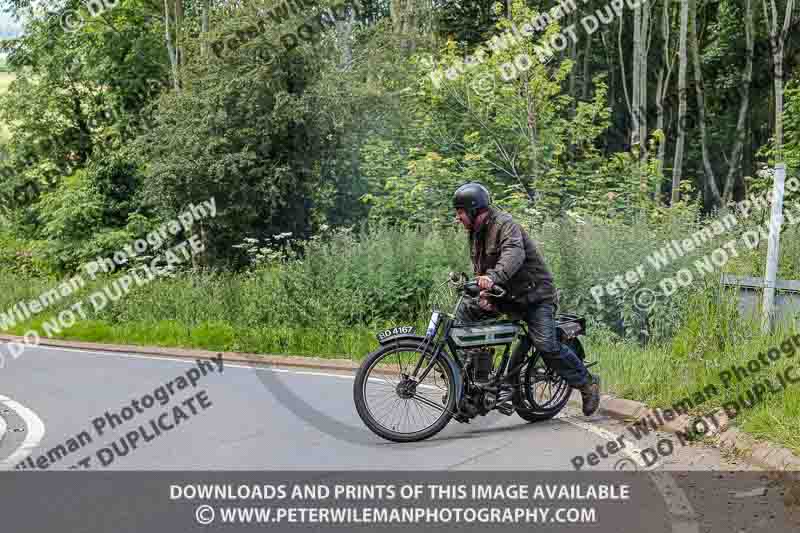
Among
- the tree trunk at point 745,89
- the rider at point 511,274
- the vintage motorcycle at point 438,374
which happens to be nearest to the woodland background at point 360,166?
the tree trunk at point 745,89

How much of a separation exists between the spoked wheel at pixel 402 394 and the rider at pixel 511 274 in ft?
1.24

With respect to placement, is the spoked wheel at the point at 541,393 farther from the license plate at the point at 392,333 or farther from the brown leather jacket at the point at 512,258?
the license plate at the point at 392,333

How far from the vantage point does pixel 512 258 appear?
24.9 feet

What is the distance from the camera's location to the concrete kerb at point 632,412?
22.2 feet

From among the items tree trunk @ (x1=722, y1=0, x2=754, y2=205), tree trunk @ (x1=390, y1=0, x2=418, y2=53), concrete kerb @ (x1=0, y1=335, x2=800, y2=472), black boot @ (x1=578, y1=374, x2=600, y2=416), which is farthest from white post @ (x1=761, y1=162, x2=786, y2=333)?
tree trunk @ (x1=722, y1=0, x2=754, y2=205)

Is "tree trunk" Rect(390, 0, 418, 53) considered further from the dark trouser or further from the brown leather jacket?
the dark trouser

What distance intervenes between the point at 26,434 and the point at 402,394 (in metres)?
3.87

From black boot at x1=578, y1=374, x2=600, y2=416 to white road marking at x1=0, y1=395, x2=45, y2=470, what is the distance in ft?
16.0

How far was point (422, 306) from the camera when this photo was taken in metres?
14.1

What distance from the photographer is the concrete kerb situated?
6.77 meters

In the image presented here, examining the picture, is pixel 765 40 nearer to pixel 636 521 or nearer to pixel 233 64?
pixel 233 64

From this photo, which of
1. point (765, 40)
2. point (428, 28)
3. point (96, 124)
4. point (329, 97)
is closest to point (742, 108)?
point (765, 40)

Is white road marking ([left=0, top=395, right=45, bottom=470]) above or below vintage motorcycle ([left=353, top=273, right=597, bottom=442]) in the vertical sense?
below

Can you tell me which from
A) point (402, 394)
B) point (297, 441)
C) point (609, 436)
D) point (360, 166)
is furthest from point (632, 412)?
point (360, 166)
